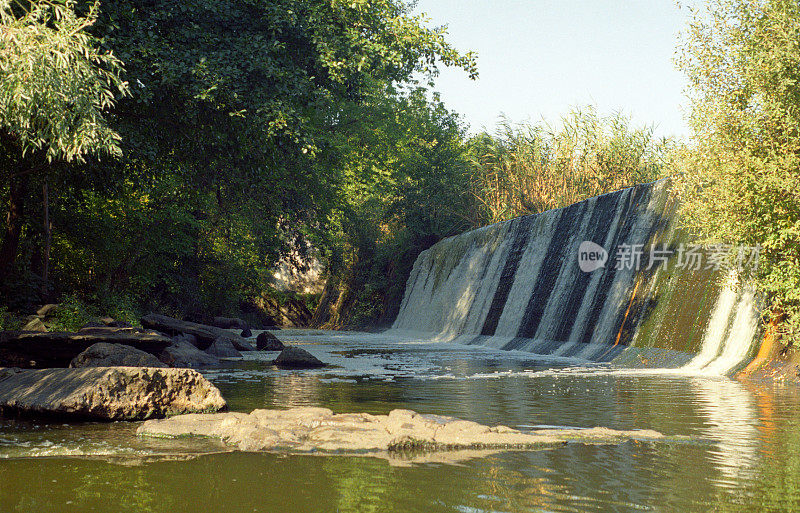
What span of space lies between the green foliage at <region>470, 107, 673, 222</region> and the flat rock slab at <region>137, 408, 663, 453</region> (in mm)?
21456

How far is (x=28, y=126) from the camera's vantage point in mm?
8547

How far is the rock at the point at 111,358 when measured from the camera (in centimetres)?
1188

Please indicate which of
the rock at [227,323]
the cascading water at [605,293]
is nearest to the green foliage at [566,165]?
the cascading water at [605,293]

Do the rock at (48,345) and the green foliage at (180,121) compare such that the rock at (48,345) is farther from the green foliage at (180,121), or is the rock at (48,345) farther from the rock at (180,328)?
the rock at (180,328)

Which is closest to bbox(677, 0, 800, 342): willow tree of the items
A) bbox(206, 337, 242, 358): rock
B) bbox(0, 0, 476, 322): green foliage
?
bbox(0, 0, 476, 322): green foliage

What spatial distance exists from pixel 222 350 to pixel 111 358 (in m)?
8.05

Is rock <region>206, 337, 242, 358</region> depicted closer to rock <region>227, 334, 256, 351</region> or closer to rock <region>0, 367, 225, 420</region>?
rock <region>227, 334, 256, 351</region>

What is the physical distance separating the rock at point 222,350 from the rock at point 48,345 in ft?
20.1

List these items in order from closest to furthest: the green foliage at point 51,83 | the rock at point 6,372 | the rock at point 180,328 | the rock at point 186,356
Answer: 1. the green foliage at point 51,83
2. the rock at point 6,372
3. the rock at point 186,356
4. the rock at point 180,328

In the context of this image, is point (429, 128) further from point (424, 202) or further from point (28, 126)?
point (28, 126)

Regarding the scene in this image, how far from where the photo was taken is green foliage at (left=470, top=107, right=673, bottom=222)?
28656mm

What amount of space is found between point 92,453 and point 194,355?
34.1ft

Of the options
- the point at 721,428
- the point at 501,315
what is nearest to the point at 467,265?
the point at 501,315

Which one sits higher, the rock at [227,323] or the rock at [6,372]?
the rock at [227,323]
